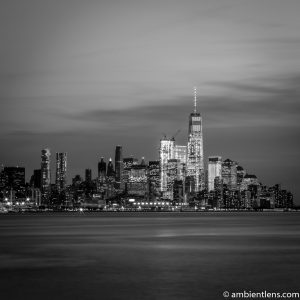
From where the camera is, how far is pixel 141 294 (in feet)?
140

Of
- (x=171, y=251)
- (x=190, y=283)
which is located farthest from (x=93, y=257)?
(x=190, y=283)

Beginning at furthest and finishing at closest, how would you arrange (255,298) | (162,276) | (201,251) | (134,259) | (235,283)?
(201,251), (134,259), (162,276), (235,283), (255,298)

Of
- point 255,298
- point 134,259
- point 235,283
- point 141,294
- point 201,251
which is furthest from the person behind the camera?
point 201,251

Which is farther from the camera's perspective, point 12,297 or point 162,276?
point 162,276

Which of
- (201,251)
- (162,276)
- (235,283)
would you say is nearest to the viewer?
(235,283)

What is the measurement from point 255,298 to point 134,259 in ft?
84.5

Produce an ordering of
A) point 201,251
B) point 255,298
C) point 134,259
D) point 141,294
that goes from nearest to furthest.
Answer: point 255,298, point 141,294, point 134,259, point 201,251

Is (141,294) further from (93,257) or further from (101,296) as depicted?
(93,257)

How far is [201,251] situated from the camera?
72812 mm

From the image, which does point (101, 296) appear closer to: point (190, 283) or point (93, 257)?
point (190, 283)

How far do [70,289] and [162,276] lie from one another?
9366mm

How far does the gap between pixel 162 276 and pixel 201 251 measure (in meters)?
22.0

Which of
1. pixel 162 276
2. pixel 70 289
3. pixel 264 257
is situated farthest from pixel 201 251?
pixel 70 289

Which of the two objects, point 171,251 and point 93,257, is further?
point 171,251
